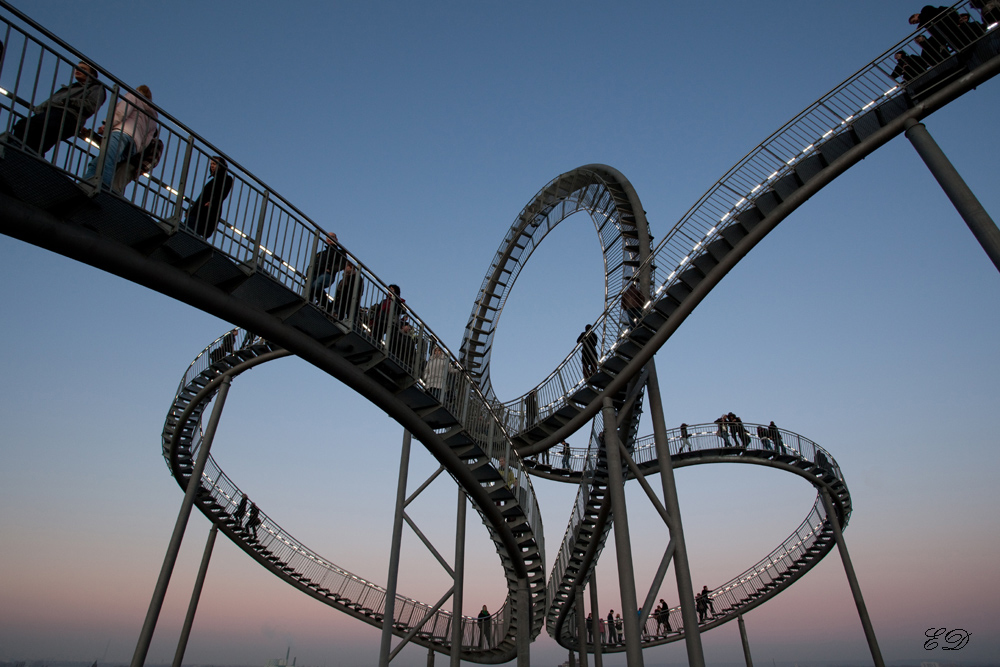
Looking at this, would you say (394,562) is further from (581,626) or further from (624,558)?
(581,626)

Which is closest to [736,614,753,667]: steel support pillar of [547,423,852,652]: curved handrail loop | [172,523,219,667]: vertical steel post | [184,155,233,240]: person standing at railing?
[547,423,852,652]: curved handrail loop

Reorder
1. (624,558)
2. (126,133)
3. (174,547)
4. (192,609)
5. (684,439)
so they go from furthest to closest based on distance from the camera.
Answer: (684,439), (192,609), (174,547), (624,558), (126,133)

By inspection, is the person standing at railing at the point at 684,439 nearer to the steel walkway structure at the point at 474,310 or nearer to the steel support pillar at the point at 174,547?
the steel walkway structure at the point at 474,310

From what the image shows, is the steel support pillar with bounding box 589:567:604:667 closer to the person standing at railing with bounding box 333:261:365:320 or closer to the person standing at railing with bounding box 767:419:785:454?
the person standing at railing with bounding box 767:419:785:454

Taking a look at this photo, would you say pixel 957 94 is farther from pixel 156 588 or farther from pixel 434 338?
pixel 156 588

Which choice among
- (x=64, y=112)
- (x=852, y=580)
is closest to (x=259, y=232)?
(x=64, y=112)

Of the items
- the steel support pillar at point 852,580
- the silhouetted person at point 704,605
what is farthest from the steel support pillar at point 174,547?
the steel support pillar at point 852,580

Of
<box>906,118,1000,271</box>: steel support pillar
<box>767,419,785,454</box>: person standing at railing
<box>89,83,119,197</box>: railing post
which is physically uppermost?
<box>767,419,785,454</box>: person standing at railing
